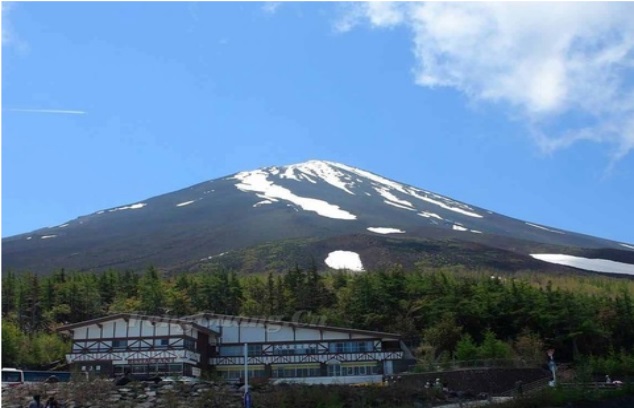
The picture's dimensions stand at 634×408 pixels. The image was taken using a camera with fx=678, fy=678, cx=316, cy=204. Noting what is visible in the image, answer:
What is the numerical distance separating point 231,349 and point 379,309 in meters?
10.8

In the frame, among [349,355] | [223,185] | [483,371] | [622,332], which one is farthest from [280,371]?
[223,185]

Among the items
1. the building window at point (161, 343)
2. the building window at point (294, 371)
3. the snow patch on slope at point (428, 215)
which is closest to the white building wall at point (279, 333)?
the building window at point (294, 371)

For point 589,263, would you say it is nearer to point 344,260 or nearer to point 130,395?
point 344,260

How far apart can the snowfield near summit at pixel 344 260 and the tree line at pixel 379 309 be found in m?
20.1

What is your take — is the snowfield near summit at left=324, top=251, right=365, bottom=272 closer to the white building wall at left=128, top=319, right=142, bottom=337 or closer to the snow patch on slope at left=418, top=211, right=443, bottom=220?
the white building wall at left=128, top=319, right=142, bottom=337

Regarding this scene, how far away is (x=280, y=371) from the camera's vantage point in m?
33.1

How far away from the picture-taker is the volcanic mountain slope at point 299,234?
78562 millimetres

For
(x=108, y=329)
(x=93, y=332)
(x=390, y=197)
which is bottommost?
(x=93, y=332)

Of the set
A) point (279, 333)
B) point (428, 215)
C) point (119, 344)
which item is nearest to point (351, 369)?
point (279, 333)

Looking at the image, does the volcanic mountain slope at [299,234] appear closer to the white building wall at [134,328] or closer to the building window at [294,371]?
the building window at [294,371]

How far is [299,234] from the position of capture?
311ft

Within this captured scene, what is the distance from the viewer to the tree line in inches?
1417

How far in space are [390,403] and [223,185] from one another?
134183mm

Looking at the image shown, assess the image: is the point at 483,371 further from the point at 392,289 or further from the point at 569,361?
the point at 392,289
